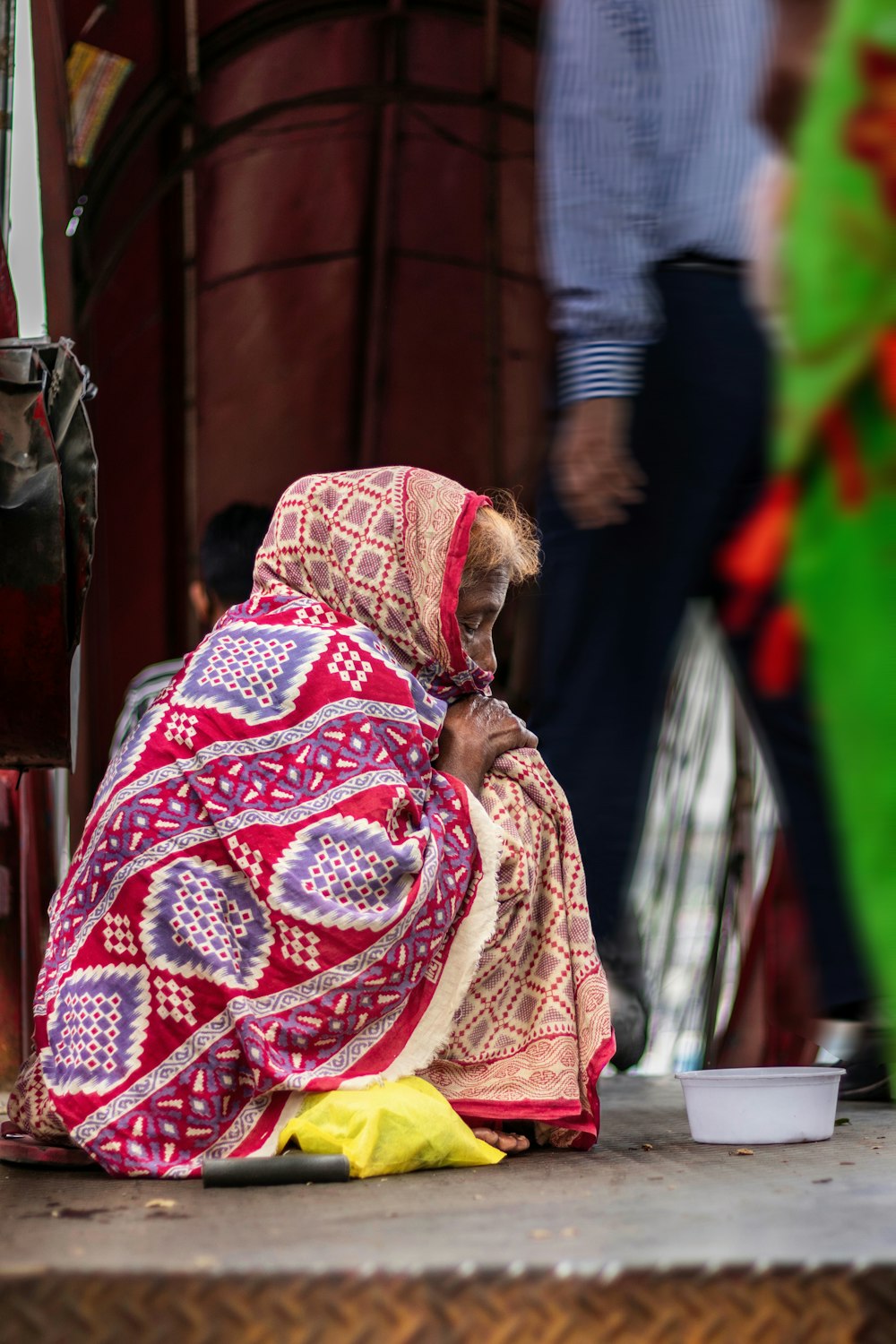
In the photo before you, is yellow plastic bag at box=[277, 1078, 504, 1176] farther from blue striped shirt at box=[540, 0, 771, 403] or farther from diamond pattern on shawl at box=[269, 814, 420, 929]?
blue striped shirt at box=[540, 0, 771, 403]

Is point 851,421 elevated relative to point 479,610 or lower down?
elevated

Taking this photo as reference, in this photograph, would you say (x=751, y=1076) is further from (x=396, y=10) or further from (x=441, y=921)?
(x=396, y=10)

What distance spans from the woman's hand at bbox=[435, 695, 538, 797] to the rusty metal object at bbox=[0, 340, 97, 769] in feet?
2.05

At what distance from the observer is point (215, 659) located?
2.41m

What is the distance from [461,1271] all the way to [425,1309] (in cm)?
5

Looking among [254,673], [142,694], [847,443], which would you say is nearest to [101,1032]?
[254,673]

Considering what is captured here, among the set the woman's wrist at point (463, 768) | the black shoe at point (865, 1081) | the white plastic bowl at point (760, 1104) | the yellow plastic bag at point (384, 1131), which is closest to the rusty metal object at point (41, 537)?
the woman's wrist at point (463, 768)

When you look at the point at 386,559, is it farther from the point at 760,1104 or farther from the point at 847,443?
the point at 847,443

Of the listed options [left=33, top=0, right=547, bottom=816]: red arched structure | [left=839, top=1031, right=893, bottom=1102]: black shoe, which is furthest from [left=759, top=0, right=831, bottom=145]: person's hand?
[left=33, top=0, right=547, bottom=816]: red arched structure

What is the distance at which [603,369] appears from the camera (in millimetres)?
2227

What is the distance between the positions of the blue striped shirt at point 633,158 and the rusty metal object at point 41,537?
774 mm

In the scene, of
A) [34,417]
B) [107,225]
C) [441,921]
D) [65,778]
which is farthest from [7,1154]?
[107,225]

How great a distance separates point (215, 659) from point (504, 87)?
4.00 metres

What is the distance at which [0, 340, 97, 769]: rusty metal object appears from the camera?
2.36m
